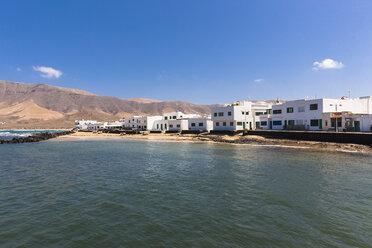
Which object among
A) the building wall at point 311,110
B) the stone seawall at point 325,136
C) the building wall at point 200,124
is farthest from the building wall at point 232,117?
the stone seawall at point 325,136

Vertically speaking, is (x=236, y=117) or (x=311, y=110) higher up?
(x=311, y=110)

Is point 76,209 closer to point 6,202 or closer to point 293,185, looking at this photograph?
point 6,202

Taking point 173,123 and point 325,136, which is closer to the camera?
point 325,136

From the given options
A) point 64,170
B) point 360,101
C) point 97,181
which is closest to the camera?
point 97,181

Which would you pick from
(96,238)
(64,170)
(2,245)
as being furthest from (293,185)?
(64,170)

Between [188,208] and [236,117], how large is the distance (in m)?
54.8

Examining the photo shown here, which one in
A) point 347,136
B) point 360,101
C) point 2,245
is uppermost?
point 360,101

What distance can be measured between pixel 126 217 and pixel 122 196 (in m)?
3.73

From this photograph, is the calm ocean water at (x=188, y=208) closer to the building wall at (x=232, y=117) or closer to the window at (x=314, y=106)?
the window at (x=314, y=106)

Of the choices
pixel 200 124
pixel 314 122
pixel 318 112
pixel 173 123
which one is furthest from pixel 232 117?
pixel 173 123

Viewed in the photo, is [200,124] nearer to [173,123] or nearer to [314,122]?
[173,123]

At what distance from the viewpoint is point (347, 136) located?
4031 cm

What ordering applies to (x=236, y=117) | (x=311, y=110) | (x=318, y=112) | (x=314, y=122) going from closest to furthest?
(x=318, y=112) < (x=314, y=122) < (x=311, y=110) < (x=236, y=117)

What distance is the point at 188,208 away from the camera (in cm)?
1362
